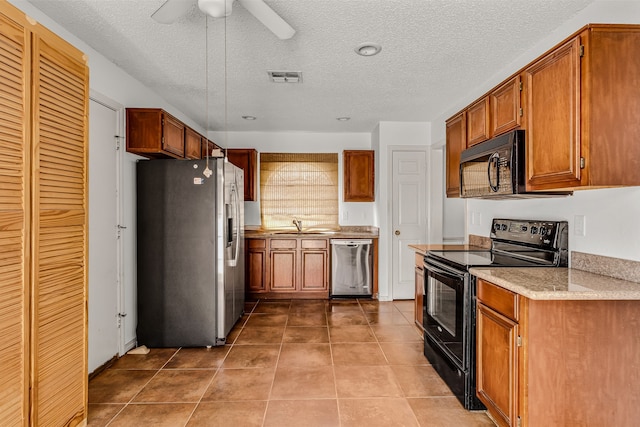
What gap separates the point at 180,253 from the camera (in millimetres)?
3342

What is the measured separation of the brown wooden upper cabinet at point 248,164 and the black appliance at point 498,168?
3.20 meters

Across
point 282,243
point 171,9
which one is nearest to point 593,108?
point 171,9

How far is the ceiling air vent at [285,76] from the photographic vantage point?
3.18 metres

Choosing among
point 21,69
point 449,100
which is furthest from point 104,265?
point 449,100

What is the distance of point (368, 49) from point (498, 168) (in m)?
1.25

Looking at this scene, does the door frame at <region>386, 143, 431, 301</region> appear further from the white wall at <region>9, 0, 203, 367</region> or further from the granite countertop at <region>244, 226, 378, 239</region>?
the white wall at <region>9, 0, 203, 367</region>

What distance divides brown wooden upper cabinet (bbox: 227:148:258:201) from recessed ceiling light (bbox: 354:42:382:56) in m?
2.91

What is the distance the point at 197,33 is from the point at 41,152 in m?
1.31

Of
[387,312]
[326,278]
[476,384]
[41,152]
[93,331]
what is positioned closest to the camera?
[41,152]

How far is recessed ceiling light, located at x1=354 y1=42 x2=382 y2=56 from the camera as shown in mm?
2637

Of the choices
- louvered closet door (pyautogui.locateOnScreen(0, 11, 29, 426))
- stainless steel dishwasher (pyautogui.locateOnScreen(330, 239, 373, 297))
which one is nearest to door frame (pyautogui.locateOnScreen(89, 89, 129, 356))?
louvered closet door (pyautogui.locateOnScreen(0, 11, 29, 426))

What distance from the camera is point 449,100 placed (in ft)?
13.1

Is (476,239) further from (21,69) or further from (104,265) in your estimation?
(21,69)

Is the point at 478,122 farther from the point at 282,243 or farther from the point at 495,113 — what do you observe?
the point at 282,243
